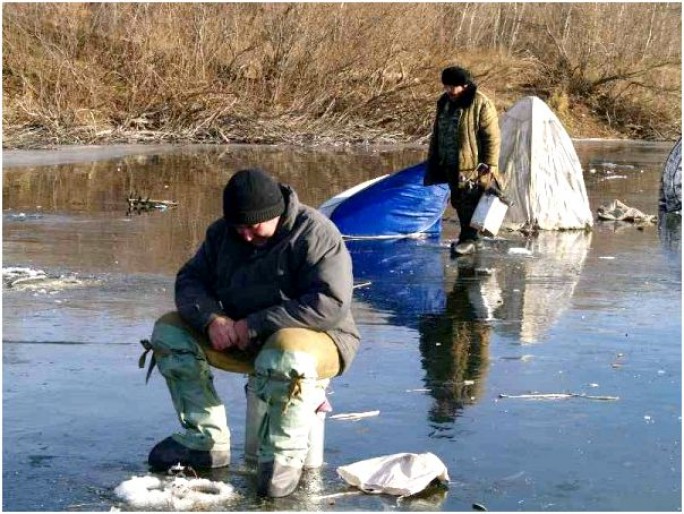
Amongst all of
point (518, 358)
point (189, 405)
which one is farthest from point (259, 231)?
point (518, 358)

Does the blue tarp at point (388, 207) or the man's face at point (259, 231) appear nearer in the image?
the man's face at point (259, 231)

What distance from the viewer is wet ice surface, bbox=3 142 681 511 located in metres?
5.18

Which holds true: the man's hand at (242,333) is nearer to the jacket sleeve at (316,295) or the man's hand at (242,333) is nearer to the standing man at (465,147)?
the jacket sleeve at (316,295)

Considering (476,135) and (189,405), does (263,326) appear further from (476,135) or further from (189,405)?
(476,135)

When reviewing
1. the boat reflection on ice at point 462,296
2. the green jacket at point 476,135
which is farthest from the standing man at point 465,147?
the boat reflection on ice at point 462,296

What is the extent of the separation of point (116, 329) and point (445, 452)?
297 centimetres

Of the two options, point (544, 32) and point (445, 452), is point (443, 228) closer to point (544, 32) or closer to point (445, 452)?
point (445, 452)

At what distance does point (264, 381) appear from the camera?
16.8 feet

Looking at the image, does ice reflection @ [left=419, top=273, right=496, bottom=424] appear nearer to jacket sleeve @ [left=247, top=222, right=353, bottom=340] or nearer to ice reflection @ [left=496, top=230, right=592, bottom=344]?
ice reflection @ [left=496, top=230, right=592, bottom=344]

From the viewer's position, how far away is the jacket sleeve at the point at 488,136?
11.2 meters

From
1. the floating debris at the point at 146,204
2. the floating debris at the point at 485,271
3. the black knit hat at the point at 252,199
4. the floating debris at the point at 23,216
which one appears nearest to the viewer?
the black knit hat at the point at 252,199

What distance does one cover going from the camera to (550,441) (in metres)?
5.75

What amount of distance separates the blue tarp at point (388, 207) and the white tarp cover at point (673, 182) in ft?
10.6

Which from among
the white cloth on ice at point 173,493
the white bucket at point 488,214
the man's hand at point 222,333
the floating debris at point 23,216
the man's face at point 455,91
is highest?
the man's face at point 455,91
